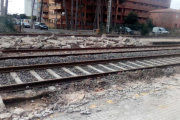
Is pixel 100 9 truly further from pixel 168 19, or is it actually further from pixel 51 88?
pixel 51 88

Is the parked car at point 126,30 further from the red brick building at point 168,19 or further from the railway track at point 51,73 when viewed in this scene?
the railway track at point 51,73

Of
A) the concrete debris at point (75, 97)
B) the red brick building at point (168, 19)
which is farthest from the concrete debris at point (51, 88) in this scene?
the red brick building at point (168, 19)

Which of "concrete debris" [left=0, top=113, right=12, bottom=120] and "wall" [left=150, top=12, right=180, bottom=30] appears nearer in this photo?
"concrete debris" [left=0, top=113, right=12, bottom=120]

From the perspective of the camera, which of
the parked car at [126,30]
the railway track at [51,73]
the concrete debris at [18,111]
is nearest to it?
the concrete debris at [18,111]

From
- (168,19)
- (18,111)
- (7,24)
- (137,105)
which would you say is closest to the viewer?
(18,111)

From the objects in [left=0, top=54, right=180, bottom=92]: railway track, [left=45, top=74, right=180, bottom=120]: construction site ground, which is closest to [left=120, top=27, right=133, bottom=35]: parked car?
[left=0, top=54, right=180, bottom=92]: railway track

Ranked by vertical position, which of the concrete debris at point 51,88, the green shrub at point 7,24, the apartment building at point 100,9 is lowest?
the concrete debris at point 51,88

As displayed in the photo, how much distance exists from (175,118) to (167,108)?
1.85 ft

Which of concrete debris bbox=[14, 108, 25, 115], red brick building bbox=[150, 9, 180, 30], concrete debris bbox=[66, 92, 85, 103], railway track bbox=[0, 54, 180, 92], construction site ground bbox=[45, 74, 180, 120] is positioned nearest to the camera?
concrete debris bbox=[14, 108, 25, 115]

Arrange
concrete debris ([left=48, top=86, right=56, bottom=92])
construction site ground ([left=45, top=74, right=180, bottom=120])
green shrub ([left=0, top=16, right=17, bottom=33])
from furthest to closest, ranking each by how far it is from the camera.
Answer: green shrub ([left=0, top=16, right=17, bottom=33])
concrete debris ([left=48, top=86, right=56, bottom=92])
construction site ground ([left=45, top=74, right=180, bottom=120])

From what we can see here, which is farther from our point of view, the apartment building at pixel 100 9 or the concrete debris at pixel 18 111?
the apartment building at pixel 100 9

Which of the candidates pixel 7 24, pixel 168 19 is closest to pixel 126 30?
pixel 7 24

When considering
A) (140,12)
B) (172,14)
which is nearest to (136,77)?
(172,14)

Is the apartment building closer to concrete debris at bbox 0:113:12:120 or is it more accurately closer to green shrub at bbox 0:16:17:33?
green shrub at bbox 0:16:17:33
